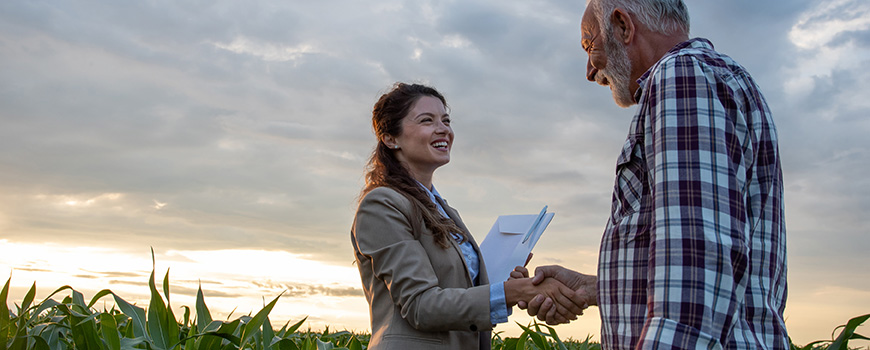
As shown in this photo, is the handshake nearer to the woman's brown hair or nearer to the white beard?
the woman's brown hair

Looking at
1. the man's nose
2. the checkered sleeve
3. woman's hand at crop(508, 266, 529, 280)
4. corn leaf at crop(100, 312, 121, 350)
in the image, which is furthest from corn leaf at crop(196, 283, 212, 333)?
the checkered sleeve

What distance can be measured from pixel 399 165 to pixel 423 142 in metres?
0.17

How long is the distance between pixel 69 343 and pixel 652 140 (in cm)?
218

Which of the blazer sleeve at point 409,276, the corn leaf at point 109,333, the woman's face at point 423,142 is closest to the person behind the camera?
the corn leaf at point 109,333

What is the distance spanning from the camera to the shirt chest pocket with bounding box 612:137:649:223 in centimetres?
170

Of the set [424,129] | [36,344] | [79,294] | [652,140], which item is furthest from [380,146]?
[652,140]

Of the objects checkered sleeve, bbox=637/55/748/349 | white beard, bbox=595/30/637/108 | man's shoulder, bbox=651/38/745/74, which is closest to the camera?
checkered sleeve, bbox=637/55/748/349

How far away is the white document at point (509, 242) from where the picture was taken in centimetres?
309

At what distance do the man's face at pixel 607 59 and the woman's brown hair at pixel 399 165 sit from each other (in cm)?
103

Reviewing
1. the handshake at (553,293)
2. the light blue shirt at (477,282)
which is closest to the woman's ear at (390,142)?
the light blue shirt at (477,282)

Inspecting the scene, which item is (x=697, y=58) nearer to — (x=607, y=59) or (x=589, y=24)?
(x=607, y=59)

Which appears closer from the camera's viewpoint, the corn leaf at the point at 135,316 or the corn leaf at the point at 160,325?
the corn leaf at the point at 160,325

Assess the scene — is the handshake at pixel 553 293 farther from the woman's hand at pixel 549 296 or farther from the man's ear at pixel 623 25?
the man's ear at pixel 623 25

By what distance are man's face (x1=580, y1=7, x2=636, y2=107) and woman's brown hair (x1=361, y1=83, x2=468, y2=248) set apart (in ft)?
3.38
